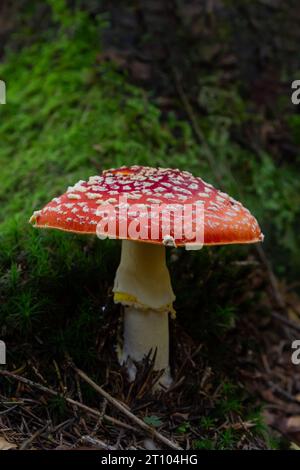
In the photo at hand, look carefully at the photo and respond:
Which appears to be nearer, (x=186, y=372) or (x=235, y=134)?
(x=186, y=372)

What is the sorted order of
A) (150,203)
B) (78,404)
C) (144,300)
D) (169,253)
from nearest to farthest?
(150,203), (78,404), (144,300), (169,253)

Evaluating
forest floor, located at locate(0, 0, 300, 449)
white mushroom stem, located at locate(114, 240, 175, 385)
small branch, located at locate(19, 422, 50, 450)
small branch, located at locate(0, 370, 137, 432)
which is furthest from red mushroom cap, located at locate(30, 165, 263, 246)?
small branch, located at locate(19, 422, 50, 450)

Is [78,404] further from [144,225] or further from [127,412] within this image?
[144,225]

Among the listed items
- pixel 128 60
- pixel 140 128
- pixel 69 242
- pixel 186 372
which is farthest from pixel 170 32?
pixel 186 372

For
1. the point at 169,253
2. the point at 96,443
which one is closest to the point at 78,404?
the point at 96,443

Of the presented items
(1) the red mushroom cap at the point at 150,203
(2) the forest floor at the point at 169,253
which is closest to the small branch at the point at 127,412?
(2) the forest floor at the point at 169,253

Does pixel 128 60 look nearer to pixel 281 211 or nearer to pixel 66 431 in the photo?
pixel 281 211

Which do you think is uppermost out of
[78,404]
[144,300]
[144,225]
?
[144,225]
